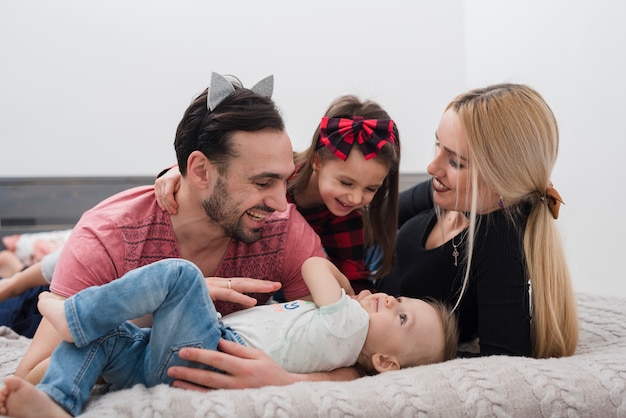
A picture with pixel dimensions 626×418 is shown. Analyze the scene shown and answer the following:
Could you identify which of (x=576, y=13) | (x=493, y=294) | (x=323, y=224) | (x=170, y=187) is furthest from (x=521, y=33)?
(x=170, y=187)

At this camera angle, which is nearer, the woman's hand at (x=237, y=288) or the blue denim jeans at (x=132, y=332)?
the blue denim jeans at (x=132, y=332)

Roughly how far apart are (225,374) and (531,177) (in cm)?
99

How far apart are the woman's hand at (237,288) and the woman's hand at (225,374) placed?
143mm

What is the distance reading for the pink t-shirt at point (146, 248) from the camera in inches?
61.3

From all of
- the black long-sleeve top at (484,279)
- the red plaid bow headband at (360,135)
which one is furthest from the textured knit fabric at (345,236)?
the red plaid bow headband at (360,135)

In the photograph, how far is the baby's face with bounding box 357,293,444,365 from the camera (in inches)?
62.4

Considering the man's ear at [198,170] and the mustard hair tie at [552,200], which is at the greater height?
the man's ear at [198,170]

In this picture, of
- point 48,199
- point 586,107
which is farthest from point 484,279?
point 48,199

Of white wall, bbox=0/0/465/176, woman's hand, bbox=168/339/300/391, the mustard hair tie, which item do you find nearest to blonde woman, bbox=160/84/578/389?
the mustard hair tie

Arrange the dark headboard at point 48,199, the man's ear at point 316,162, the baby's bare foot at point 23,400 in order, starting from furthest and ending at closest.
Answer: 1. the dark headboard at point 48,199
2. the man's ear at point 316,162
3. the baby's bare foot at point 23,400

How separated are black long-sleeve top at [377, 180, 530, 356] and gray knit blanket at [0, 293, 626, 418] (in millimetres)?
177

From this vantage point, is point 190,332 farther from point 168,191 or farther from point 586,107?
point 586,107

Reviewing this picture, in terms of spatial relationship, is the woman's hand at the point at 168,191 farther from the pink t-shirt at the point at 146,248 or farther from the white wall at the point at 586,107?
the white wall at the point at 586,107

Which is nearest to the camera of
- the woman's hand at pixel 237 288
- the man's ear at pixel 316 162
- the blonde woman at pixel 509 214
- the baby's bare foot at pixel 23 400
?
the baby's bare foot at pixel 23 400
